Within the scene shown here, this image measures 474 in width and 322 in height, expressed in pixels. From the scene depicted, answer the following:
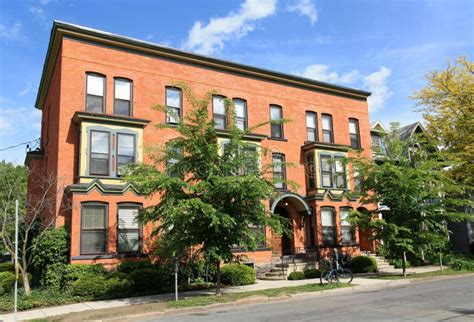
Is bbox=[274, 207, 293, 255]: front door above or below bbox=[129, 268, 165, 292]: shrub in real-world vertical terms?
above

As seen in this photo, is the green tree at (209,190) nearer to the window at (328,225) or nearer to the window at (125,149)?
the window at (125,149)

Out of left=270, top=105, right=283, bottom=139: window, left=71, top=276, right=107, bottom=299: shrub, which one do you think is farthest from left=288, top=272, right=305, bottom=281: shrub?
left=71, top=276, right=107, bottom=299: shrub

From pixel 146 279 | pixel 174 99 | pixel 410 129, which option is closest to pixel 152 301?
pixel 146 279

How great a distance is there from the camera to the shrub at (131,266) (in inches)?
687

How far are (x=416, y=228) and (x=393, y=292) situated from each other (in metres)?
6.78

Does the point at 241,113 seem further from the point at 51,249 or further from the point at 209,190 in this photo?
the point at 51,249

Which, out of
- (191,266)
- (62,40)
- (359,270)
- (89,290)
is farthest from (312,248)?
(62,40)

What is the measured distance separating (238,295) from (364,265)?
1057 cm

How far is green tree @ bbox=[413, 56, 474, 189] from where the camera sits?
26.7 m

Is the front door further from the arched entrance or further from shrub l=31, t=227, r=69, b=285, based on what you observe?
shrub l=31, t=227, r=69, b=285

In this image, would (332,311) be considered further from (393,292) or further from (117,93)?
(117,93)

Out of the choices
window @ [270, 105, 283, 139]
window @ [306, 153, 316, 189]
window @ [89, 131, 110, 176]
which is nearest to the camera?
window @ [89, 131, 110, 176]

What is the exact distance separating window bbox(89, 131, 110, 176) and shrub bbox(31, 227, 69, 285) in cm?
299

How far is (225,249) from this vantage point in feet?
47.9
